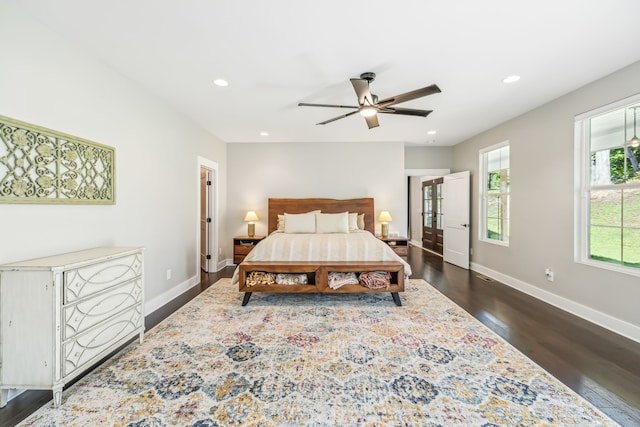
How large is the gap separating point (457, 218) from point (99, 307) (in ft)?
18.1

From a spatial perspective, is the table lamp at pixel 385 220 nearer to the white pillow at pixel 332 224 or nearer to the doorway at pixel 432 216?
the white pillow at pixel 332 224

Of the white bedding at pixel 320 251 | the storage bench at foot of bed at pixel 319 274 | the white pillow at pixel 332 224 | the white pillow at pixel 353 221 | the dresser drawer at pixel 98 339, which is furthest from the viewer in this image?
the white pillow at pixel 353 221

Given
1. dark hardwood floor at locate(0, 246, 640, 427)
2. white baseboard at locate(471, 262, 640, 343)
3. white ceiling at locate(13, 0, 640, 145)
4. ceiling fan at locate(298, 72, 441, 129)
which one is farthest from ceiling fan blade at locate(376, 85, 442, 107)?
white baseboard at locate(471, 262, 640, 343)

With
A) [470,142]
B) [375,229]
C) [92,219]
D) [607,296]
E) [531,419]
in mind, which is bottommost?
[531,419]

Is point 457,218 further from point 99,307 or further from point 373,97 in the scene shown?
point 99,307

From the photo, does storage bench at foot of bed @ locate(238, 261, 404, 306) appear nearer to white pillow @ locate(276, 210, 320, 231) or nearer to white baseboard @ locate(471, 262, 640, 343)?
white pillow @ locate(276, 210, 320, 231)

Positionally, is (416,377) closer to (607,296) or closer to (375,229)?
(607,296)

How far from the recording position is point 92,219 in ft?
7.32

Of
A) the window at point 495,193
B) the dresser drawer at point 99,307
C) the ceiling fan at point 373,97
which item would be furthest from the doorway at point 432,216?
the dresser drawer at point 99,307

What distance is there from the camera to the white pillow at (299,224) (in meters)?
4.62

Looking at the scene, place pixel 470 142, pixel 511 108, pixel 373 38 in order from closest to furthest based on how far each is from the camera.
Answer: pixel 373 38, pixel 511 108, pixel 470 142

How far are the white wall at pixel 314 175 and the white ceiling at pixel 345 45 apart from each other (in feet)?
6.57

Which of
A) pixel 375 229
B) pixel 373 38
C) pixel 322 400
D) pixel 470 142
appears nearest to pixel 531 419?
pixel 322 400

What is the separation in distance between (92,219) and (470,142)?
19.4ft
